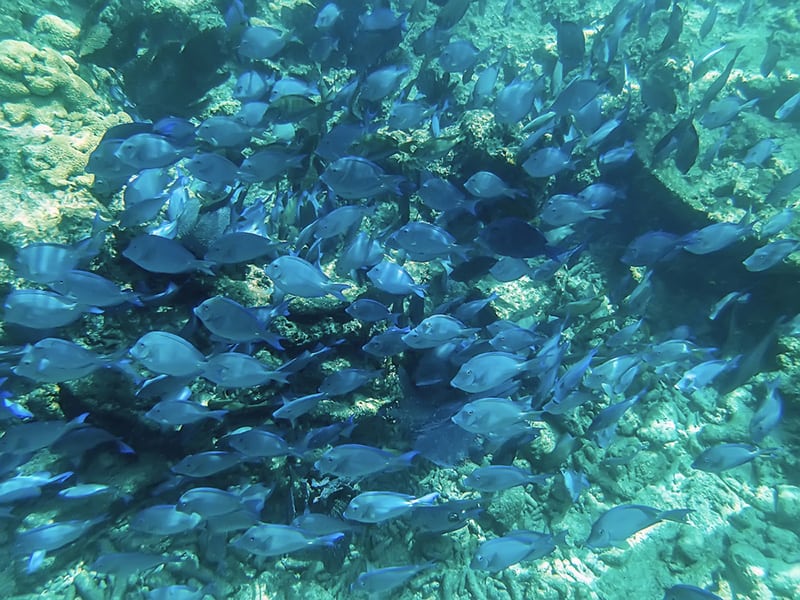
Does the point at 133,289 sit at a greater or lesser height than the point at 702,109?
lesser

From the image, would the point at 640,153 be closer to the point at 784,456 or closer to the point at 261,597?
the point at 784,456

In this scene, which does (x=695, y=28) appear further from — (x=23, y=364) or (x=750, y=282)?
(x=23, y=364)

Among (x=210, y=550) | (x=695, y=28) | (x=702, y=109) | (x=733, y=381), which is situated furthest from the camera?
(x=695, y=28)

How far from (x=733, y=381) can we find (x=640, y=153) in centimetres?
380

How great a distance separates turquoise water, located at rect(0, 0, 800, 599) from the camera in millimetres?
3418

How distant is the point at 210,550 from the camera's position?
12.5 ft

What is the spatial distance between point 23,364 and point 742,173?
9531 millimetres

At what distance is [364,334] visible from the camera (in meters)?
4.37

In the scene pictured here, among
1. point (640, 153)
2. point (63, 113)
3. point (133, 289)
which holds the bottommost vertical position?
point (133, 289)

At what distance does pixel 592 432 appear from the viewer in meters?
4.84

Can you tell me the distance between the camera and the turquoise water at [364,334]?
11.2ft

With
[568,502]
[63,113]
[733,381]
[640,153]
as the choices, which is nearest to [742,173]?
[640,153]

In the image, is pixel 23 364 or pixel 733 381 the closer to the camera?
pixel 23 364

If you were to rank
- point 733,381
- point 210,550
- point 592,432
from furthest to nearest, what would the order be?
point 733,381, point 592,432, point 210,550
